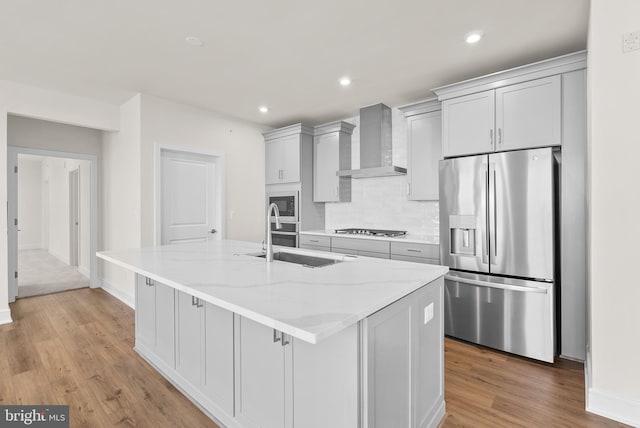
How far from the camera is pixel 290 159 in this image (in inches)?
189

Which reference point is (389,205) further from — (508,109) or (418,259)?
(508,109)

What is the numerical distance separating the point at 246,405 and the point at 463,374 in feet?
5.45

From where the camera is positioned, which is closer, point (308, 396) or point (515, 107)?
point (308, 396)

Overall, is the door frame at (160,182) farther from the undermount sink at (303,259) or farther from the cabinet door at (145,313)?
the undermount sink at (303,259)

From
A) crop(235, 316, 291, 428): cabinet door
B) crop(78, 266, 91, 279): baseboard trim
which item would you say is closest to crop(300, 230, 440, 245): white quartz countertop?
crop(235, 316, 291, 428): cabinet door

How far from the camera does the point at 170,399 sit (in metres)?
2.15

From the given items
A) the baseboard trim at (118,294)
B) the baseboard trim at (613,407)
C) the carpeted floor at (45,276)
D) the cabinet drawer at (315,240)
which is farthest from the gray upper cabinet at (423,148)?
the carpeted floor at (45,276)

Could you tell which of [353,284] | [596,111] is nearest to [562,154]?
[596,111]

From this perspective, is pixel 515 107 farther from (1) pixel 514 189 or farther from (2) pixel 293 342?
(2) pixel 293 342

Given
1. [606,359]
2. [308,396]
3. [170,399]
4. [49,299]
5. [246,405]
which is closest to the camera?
[308,396]

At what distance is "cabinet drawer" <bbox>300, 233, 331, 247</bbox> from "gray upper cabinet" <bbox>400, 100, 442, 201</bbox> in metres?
1.22

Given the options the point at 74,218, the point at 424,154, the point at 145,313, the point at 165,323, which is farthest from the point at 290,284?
the point at 74,218

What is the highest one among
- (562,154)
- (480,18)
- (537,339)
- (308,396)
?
(480,18)

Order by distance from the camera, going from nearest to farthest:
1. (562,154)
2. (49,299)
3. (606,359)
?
(606,359)
(562,154)
(49,299)
